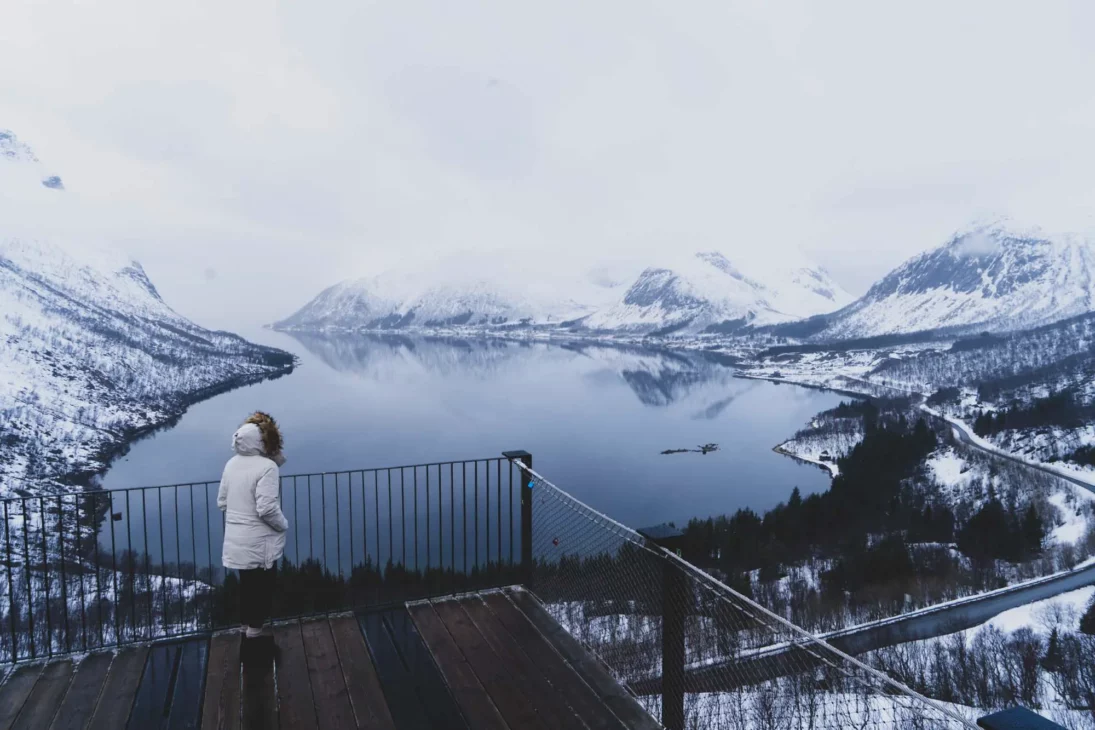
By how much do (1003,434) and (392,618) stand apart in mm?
92974

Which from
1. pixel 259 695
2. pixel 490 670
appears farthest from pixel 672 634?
pixel 259 695

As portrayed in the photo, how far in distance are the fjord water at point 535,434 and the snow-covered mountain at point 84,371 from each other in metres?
6.49

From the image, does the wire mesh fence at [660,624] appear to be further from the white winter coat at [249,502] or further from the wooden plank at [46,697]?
the wooden plank at [46,697]

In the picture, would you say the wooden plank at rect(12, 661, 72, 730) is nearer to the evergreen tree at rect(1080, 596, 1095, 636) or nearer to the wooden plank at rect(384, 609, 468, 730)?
the wooden plank at rect(384, 609, 468, 730)

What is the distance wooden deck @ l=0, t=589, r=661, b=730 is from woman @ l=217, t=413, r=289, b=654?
388 millimetres

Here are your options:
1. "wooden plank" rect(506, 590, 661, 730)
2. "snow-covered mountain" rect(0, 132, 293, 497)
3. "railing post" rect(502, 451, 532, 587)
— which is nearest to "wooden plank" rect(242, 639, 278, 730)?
"wooden plank" rect(506, 590, 661, 730)

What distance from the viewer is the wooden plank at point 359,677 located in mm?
3932

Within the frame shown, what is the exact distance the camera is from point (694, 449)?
6706 centimetres

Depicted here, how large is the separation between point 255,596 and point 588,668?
2.45 metres

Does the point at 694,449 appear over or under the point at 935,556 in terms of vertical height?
over

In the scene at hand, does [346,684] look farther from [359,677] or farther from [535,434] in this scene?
[535,434]

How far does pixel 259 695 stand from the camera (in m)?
4.14

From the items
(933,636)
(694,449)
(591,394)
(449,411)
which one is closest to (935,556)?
(933,636)

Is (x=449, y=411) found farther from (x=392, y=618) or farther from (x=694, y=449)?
(x=392, y=618)
